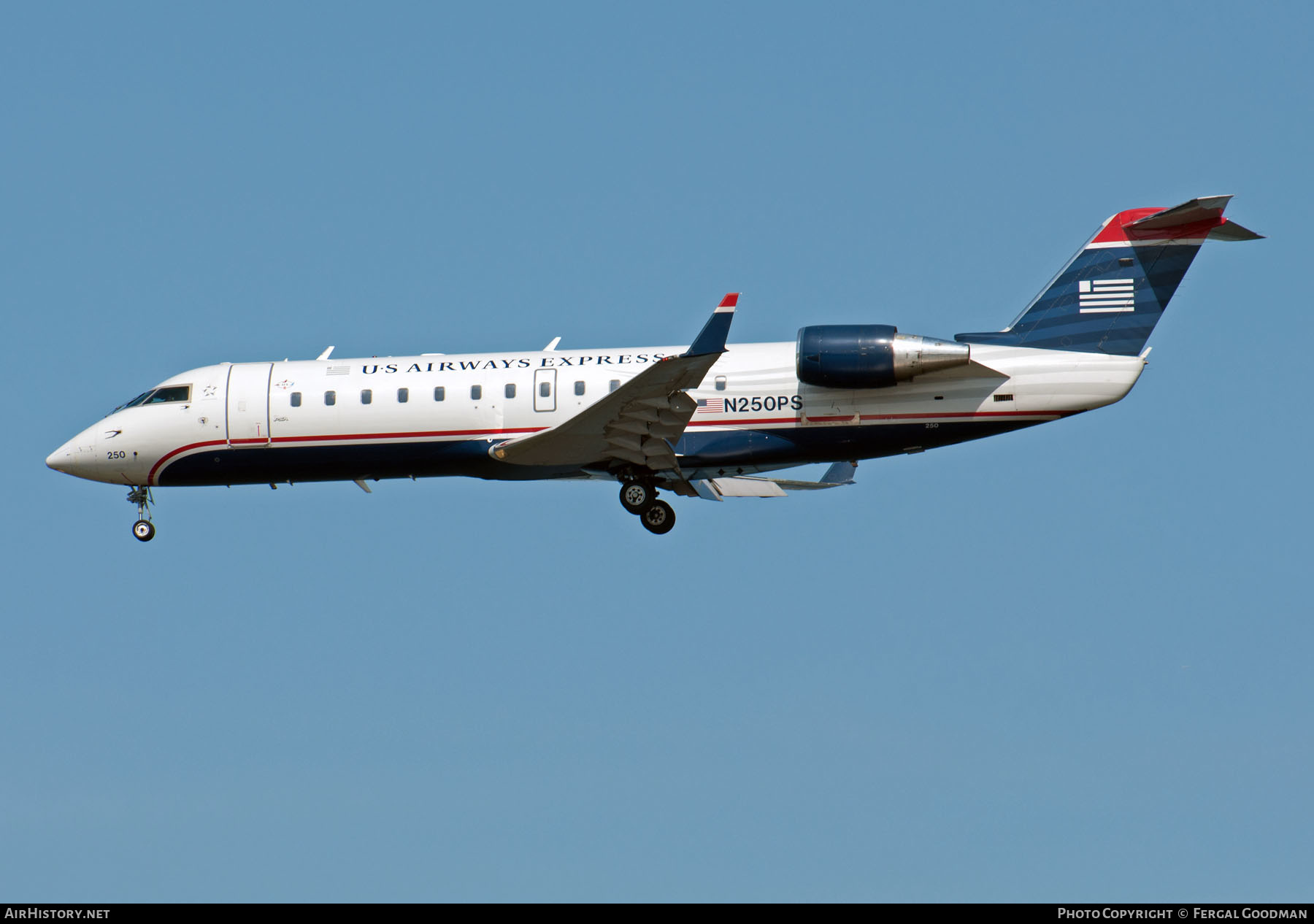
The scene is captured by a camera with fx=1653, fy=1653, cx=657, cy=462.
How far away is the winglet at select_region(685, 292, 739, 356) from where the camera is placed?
2542 cm

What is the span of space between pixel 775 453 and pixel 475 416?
527 cm

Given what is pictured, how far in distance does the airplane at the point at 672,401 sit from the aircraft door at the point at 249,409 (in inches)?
1.2

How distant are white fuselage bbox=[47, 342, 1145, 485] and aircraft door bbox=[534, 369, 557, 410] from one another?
0.7 inches

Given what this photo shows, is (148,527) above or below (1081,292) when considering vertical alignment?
below

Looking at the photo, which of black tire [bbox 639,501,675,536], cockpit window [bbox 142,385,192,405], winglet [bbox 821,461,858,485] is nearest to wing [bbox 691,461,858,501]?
winglet [bbox 821,461,858,485]

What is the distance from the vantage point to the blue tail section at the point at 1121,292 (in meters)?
28.2

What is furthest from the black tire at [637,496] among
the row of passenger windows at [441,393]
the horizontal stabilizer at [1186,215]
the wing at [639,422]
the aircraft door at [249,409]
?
the horizontal stabilizer at [1186,215]

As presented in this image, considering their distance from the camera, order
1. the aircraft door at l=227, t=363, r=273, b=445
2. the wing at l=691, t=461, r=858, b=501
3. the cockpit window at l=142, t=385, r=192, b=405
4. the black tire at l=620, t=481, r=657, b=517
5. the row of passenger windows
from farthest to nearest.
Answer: the wing at l=691, t=461, r=858, b=501
the cockpit window at l=142, t=385, r=192, b=405
the aircraft door at l=227, t=363, r=273, b=445
the black tire at l=620, t=481, r=657, b=517
the row of passenger windows

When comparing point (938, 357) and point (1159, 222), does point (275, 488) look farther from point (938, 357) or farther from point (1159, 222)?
point (1159, 222)

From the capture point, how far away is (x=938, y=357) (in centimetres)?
2728

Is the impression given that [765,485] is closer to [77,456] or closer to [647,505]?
[647,505]

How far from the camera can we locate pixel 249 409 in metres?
A: 29.9

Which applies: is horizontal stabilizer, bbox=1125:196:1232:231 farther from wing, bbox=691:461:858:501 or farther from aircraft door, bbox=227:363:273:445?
aircraft door, bbox=227:363:273:445
